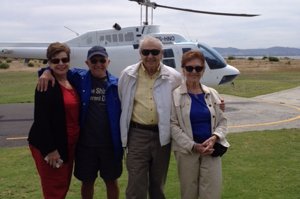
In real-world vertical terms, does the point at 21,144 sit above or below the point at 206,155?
below

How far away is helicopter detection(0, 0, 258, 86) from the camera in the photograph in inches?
521

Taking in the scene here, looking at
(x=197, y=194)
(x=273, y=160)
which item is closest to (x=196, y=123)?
(x=197, y=194)

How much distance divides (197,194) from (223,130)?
0.62 metres

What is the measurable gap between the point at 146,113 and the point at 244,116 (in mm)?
8538

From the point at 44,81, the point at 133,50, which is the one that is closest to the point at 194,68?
the point at 44,81

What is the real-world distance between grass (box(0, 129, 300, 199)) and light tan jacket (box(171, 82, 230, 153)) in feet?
5.43

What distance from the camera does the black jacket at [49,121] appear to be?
11.7ft

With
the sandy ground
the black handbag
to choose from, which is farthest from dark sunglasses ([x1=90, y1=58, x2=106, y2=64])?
the sandy ground

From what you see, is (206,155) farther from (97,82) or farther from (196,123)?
(97,82)

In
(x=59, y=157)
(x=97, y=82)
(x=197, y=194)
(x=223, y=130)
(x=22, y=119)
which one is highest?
(x=97, y=82)

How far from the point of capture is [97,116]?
3814mm

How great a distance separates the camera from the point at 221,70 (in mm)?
13773

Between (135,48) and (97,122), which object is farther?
(135,48)

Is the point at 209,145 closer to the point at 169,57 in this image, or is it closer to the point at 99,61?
the point at 99,61
